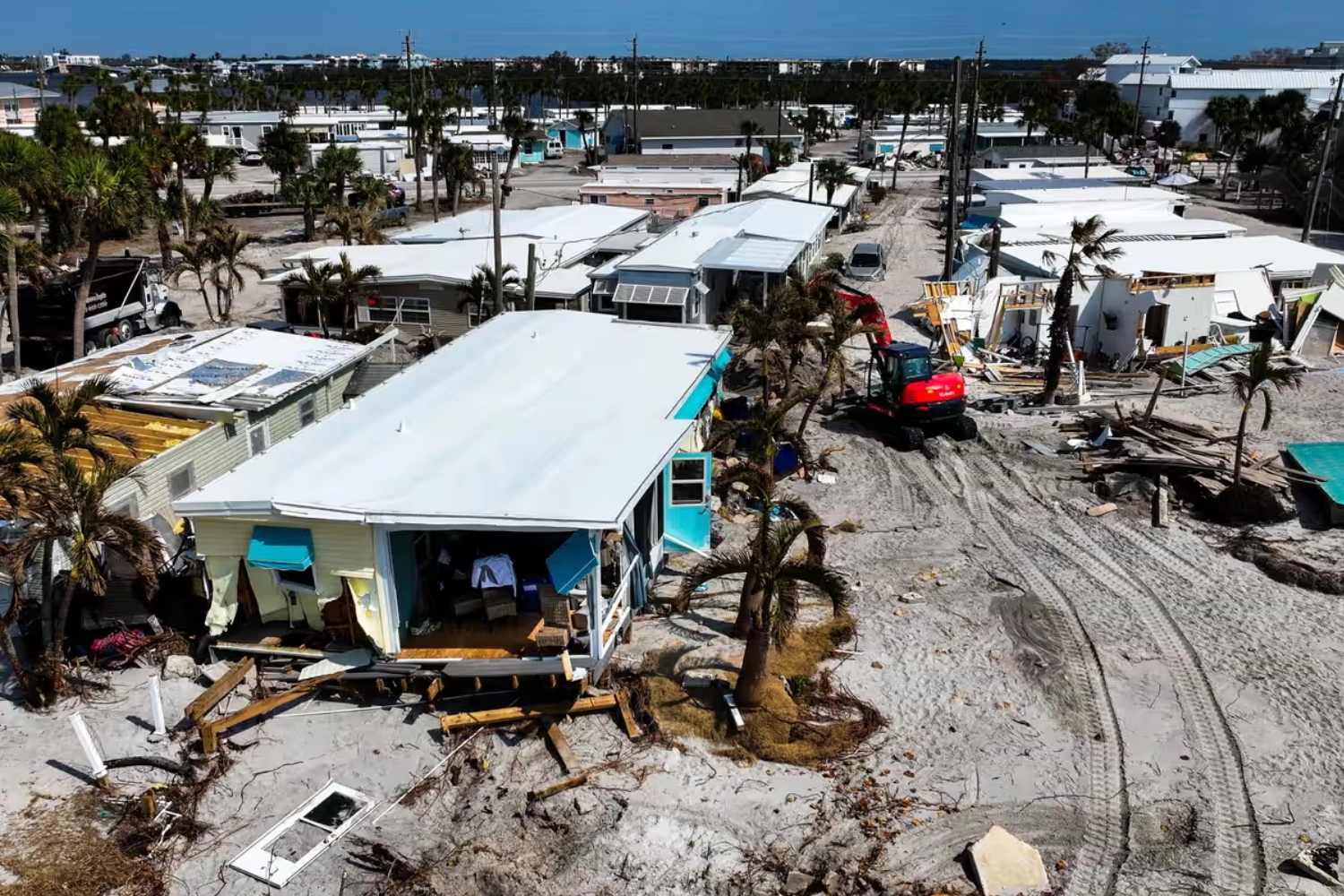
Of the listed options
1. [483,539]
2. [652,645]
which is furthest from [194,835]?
[652,645]

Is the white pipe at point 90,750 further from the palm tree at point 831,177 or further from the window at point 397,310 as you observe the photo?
the palm tree at point 831,177

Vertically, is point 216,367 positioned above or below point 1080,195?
below

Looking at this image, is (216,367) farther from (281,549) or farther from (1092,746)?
(1092,746)

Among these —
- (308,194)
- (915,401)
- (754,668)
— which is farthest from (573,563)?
(308,194)

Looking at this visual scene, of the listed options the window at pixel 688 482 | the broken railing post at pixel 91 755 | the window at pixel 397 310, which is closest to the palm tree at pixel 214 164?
the window at pixel 397 310

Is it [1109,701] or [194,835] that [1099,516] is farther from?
[194,835]

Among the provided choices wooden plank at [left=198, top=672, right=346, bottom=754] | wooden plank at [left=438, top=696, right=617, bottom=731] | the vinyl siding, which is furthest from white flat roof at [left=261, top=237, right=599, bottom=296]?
wooden plank at [left=438, top=696, right=617, bottom=731]
